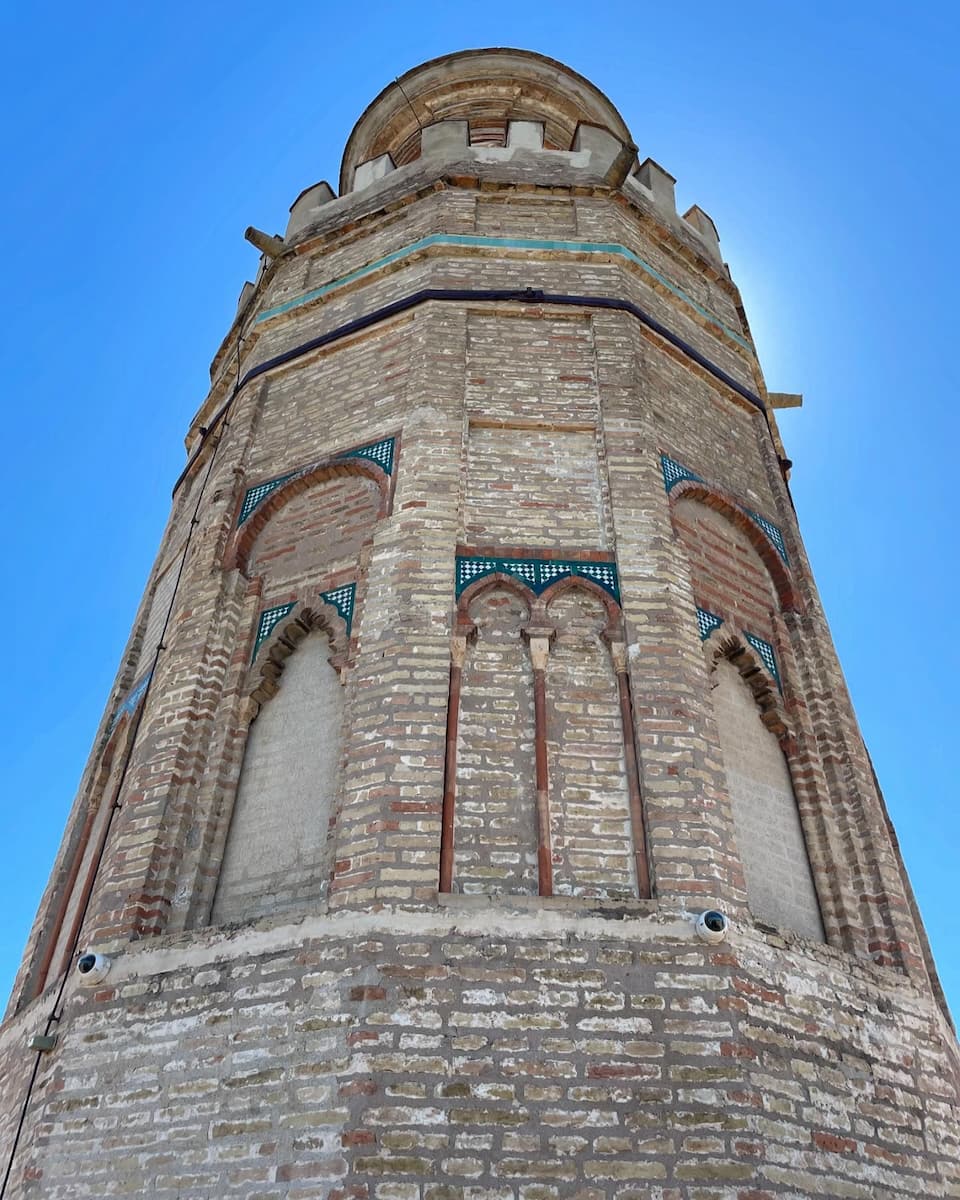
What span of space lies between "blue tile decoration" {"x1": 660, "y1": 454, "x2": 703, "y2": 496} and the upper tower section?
21.2 ft

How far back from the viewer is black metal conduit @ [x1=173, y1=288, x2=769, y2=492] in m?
8.08

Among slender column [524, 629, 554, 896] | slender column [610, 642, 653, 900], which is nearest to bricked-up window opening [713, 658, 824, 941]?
slender column [610, 642, 653, 900]

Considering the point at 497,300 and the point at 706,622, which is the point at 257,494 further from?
the point at 706,622

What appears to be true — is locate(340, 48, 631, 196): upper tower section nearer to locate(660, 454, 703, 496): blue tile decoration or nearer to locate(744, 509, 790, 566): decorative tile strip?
locate(744, 509, 790, 566): decorative tile strip

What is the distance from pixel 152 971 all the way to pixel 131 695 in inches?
105

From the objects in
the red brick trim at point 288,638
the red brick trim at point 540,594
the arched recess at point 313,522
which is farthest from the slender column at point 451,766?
the arched recess at point 313,522

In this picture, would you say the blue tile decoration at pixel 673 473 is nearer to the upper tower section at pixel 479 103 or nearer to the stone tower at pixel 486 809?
the stone tower at pixel 486 809

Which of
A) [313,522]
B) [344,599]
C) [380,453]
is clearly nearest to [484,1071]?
[344,599]

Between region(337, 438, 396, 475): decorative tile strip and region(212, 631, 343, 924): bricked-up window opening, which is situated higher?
region(337, 438, 396, 475): decorative tile strip

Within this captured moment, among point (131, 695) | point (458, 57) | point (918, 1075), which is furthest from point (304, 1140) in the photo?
point (458, 57)

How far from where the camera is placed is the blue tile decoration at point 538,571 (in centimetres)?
622

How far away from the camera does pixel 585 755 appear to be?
5.59m

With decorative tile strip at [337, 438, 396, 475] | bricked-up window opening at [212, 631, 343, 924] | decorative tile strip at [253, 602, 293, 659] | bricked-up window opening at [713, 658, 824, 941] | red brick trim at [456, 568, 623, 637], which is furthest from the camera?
decorative tile strip at [337, 438, 396, 475]

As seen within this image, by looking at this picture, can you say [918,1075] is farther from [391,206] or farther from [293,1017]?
[391,206]
